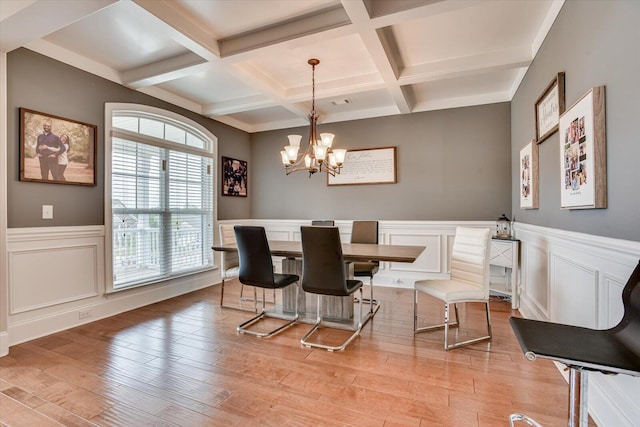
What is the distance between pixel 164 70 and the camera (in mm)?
3098

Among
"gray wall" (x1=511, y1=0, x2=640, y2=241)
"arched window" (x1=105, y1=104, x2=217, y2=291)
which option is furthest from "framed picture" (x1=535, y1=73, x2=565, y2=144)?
"arched window" (x1=105, y1=104, x2=217, y2=291)

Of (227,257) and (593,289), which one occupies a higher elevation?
(593,289)

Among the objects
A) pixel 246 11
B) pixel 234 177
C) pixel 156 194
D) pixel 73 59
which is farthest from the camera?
pixel 234 177

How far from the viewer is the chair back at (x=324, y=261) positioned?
8.08ft

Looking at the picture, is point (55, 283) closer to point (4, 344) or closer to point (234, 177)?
point (4, 344)

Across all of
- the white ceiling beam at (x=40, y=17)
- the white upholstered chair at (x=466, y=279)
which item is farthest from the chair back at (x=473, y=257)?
the white ceiling beam at (x=40, y=17)

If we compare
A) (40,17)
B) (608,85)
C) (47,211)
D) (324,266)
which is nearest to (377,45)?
(608,85)

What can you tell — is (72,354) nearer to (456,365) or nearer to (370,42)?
(456,365)

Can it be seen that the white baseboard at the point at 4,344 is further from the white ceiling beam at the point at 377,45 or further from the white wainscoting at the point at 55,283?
the white ceiling beam at the point at 377,45

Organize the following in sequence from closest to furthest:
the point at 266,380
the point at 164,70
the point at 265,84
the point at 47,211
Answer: the point at 266,380, the point at 47,211, the point at 164,70, the point at 265,84

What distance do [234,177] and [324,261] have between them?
3.14 m

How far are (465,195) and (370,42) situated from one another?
100 inches

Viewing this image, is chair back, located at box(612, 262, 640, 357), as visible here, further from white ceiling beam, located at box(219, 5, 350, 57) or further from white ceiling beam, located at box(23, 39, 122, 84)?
white ceiling beam, located at box(23, 39, 122, 84)

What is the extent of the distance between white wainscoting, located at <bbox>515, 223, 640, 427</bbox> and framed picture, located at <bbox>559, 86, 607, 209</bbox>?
8.9 inches
